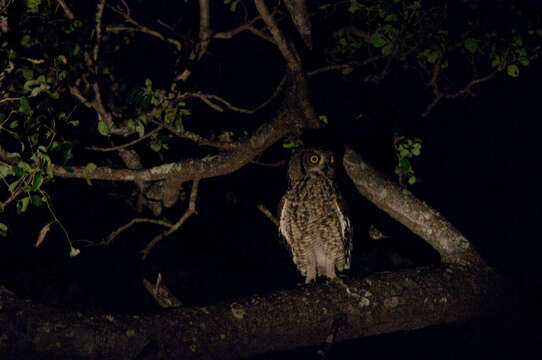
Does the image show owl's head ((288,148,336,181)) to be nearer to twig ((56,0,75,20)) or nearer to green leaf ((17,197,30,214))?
twig ((56,0,75,20))

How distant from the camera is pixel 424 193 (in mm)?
5531

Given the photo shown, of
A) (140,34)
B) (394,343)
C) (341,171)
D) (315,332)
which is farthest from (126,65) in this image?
(394,343)

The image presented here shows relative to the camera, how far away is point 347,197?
405 cm

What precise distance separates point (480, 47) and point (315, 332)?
92.5 inches

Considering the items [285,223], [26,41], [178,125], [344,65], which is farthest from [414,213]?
[26,41]

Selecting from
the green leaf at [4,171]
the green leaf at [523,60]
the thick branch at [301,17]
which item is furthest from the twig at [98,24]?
the green leaf at [523,60]

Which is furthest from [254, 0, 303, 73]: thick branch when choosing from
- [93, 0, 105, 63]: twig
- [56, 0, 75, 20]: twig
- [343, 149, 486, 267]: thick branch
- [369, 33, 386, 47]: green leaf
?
[56, 0, 75, 20]: twig

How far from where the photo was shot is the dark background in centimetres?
381

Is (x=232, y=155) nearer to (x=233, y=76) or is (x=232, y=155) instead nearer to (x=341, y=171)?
(x=341, y=171)

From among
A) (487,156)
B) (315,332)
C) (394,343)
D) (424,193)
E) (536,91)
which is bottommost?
(394,343)

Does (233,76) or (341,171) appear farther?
(233,76)

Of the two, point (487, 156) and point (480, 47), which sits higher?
point (480, 47)

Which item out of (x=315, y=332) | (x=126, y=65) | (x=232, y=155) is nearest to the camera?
(x=315, y=332)

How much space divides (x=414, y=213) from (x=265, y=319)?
47.8 inches
